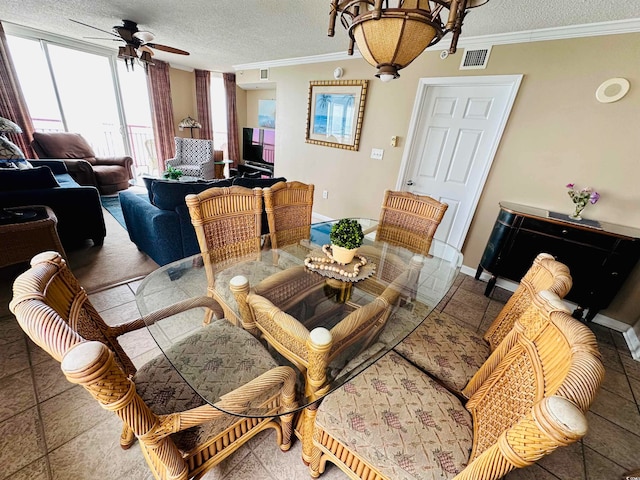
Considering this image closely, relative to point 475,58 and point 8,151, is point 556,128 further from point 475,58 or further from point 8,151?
point 8,151

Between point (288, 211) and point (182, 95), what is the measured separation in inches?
214

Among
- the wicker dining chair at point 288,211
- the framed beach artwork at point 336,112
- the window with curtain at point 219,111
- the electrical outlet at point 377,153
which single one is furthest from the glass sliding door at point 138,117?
the wicker dining chair at point 288,211

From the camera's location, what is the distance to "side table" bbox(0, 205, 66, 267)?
192 centimetres

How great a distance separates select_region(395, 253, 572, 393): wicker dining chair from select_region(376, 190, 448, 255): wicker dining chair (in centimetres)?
78

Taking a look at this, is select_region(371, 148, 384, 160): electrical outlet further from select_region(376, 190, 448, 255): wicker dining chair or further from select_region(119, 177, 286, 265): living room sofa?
select_region(119, 177, 286, 265): living room sofa

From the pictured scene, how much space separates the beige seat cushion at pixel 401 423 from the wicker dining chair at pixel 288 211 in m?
1.14

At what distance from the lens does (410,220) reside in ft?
7.09

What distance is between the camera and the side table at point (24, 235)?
1.92 metres

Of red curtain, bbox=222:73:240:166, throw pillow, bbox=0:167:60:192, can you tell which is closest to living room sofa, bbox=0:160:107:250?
throw pillow, bbox=0:167:60:192

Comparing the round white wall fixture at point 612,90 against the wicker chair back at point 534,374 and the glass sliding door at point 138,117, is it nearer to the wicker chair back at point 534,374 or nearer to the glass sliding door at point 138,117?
the wicker chair back at point 534,374

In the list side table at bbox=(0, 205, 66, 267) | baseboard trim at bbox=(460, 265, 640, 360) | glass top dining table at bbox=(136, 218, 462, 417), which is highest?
glass top dining table at bbox=(136, 218, 462, 417)

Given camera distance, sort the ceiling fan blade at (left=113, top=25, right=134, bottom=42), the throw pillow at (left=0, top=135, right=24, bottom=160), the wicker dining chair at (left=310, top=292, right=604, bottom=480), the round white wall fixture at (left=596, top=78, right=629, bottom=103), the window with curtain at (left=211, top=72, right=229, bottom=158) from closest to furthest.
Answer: the wicker dining chair at (left=310, top=292, right=604, bottom=480) → the round white wall fixture at (left=596, top=78, right=629, bottom=103) → the ceiling fan blade at (left=113, top=25, right=134, bottom=42) → the throw pillow at (left=0, top=135, right=24, bottom=160) → the window with curtain at (left=211, top=72, right=229, bottom=158)

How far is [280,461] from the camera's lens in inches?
44.7

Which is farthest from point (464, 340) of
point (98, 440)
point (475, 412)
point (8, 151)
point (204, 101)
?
point (204, 101)
